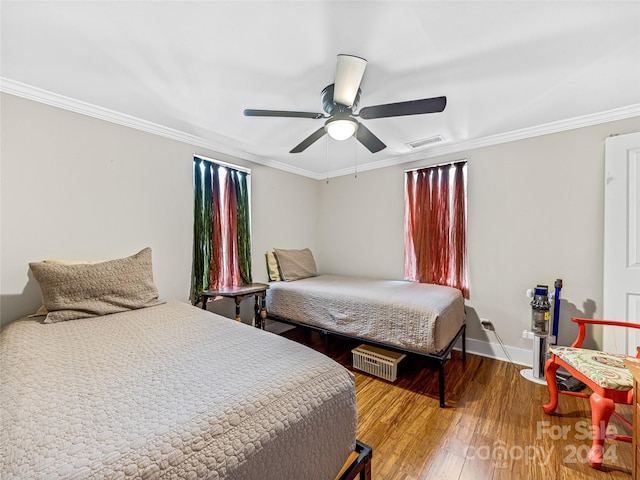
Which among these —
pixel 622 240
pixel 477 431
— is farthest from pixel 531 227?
pixel 477 431

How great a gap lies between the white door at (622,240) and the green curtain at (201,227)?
3.65 metres

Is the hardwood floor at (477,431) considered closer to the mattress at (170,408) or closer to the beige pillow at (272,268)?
the mattress at (170,408)

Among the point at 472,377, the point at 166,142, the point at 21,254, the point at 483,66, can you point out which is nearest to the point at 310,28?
the point at 483,66

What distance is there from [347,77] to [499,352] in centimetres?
298

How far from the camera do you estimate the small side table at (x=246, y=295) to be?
259 centimetres

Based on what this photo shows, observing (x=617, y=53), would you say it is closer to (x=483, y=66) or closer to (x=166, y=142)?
(x=483, y=66)

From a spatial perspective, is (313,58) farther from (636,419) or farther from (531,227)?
(531,227)

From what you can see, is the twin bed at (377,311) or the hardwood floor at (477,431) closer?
the hardwood floor at (477,431)

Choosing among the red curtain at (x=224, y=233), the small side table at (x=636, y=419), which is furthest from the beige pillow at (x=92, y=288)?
the small side table at (x=636, y=419)

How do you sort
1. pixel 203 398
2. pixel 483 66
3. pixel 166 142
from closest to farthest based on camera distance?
pixel 203 398, pixel 483 66, pixel 166 142

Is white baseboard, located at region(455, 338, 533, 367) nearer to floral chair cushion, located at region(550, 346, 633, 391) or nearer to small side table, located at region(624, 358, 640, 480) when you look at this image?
floral chair cushion, located at region(550, 346, 633, 391)

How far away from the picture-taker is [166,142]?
261 cm

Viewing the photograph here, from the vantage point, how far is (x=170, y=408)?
828mm

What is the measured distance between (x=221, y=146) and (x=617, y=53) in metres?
3.17
